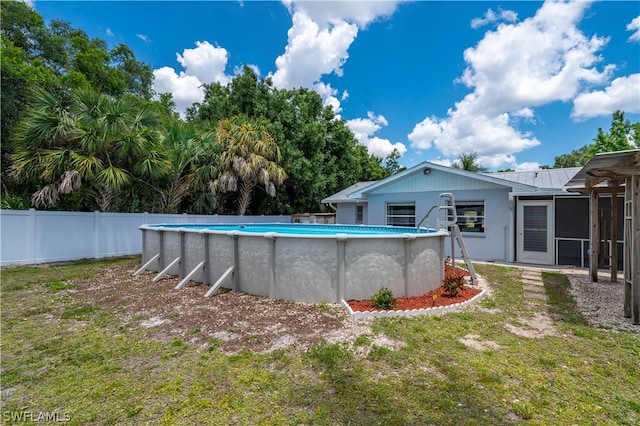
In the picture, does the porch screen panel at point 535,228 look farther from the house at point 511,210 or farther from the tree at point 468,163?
the tree at point 468,163

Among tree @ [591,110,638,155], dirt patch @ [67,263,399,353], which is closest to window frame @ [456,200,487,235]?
dirt patch @ [67,263,399,353]

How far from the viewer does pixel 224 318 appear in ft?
17.3

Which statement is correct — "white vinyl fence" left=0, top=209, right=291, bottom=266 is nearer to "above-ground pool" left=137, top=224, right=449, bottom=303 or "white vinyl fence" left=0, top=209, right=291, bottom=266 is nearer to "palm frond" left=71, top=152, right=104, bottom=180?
"palm frond" left=71, top=152, right=104, bottom=180

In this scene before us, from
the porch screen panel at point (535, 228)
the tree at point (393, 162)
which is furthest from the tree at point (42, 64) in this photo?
the tree at point (393, 162)

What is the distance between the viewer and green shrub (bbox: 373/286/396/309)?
18.0 feet

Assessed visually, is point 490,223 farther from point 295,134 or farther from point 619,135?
point 619,135

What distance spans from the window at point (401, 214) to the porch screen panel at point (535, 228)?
4114 mm

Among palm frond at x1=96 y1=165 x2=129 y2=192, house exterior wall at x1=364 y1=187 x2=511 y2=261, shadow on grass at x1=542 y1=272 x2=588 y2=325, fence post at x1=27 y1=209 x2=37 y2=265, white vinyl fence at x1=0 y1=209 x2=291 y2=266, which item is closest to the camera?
shadow on grass at x1=542 y1=272 x2=588 y2=325

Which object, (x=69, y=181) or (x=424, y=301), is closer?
(x=424, y=301)

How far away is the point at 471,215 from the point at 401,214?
2.91 meters

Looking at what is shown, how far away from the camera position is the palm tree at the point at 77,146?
1023 cm

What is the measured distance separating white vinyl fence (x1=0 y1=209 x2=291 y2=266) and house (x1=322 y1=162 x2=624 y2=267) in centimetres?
1163

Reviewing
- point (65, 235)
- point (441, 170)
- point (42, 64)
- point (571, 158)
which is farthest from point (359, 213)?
point (571, 158)

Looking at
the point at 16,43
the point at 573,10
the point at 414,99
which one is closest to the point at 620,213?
the point at 573,10
